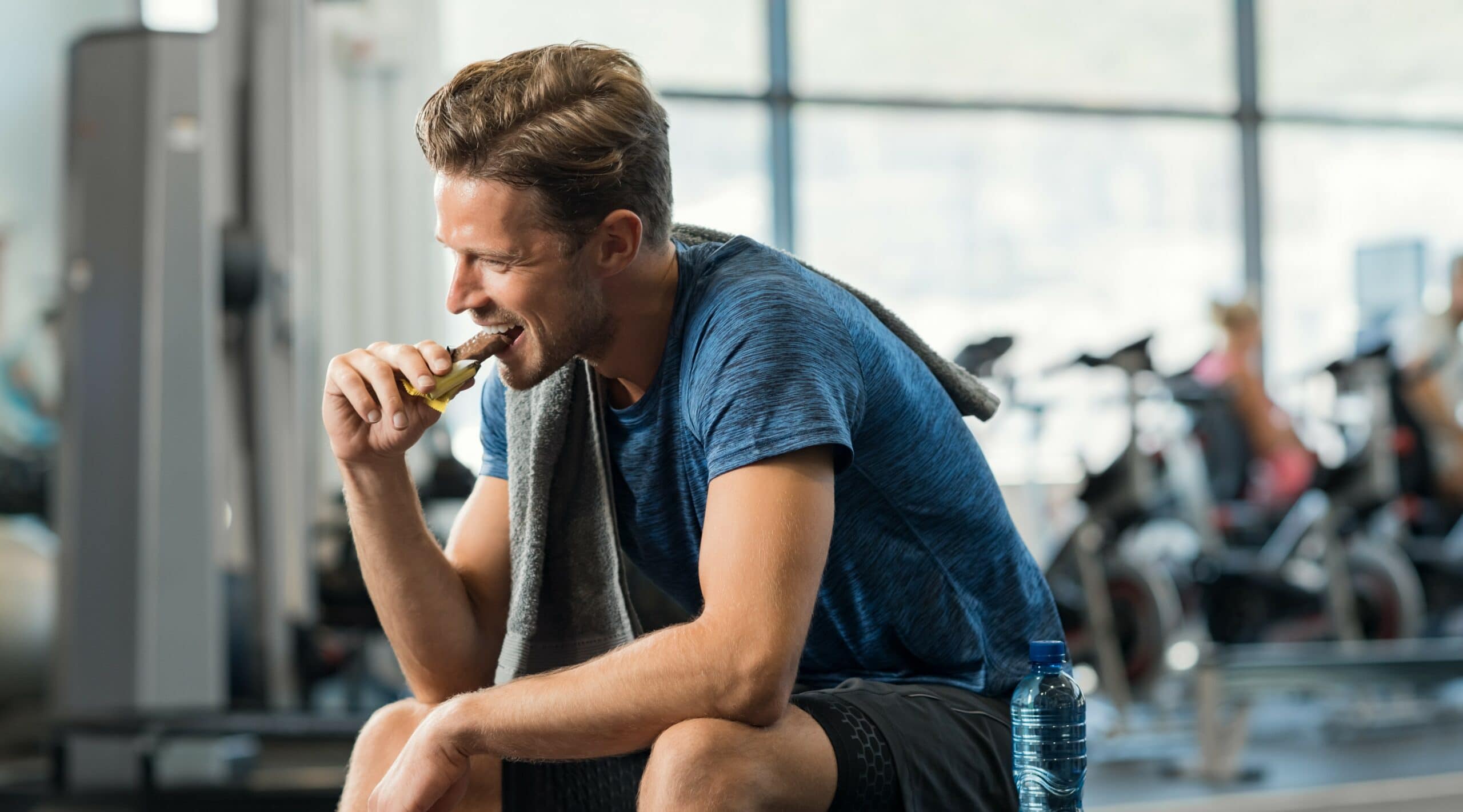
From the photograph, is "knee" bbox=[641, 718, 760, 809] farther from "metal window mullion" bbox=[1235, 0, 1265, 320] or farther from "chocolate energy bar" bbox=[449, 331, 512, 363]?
"metal window mullion" bbox=[1235, 0, 1265, 320]

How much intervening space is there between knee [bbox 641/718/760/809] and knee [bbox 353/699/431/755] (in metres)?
0.33

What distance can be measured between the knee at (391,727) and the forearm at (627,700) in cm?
20

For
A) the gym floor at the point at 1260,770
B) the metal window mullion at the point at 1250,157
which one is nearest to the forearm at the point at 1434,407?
the gym floor at the point at 1260,770

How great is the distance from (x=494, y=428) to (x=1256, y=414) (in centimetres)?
396

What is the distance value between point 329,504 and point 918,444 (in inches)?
146

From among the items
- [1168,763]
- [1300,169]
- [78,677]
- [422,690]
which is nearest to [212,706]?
[78,677]

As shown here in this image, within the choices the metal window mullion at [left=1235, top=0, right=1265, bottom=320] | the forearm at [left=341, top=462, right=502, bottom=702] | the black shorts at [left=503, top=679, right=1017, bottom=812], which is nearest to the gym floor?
the forearm at [left=341, top=462, right=502, bottom=702]

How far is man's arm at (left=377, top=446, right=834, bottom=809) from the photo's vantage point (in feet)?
3.39

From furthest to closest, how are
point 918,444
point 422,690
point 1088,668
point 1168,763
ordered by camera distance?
point 1088,668
point 1168,763
point 422,690
point 918,444

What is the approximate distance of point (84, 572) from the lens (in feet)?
8.70

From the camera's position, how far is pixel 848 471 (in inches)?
47.6

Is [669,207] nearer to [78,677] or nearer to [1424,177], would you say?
[78,677]

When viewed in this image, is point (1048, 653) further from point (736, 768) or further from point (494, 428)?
point (494, 428)

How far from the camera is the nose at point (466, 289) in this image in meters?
1.18
